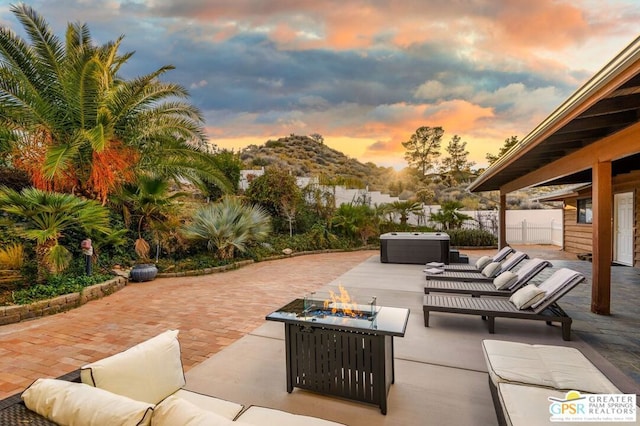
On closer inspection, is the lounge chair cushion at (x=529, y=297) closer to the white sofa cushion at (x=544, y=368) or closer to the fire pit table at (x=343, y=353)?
the white sofa cushion at (x=544, y=368)

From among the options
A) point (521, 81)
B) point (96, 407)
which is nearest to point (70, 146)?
point (96, 407)

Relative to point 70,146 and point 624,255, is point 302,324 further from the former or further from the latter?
point 624,255

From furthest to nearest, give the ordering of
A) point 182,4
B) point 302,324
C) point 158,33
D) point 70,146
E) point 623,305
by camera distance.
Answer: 1. point 158,33
2. point 182,4
3. point 70,146
4. point 623,305
5. point 302,324

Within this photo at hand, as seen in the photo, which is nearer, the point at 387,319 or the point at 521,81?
the point at 387,319

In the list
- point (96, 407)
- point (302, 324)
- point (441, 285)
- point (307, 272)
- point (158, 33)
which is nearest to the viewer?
point (96, 407)

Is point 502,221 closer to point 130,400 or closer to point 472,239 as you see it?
point 472,239

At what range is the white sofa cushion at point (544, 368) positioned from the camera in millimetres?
2117

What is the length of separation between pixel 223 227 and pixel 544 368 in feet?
28.3

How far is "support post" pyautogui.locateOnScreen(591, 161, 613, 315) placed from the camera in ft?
15.4

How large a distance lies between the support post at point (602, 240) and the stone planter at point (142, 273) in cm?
907

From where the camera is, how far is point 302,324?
2.78 m

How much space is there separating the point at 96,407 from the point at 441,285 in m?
5.44

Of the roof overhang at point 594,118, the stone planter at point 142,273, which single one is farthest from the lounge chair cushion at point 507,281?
the stone planter at point 142,273

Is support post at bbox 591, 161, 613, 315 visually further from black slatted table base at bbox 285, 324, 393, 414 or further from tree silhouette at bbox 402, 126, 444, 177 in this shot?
tree silhouette at bbox 402, 126, 444, 177
